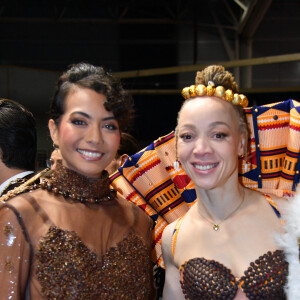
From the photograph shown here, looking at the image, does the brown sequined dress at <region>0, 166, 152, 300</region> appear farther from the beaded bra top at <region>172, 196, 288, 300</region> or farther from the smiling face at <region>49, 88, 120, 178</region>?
the beaded bra top at <region>172, 196, 288, 300</region>

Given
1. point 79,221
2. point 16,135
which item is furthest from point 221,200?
point 16,135

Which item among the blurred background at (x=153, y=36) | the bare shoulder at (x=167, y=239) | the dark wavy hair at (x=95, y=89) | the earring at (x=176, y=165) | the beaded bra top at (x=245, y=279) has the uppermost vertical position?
the blurred background at (x=153, y=36)

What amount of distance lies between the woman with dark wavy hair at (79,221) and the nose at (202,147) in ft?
0.87

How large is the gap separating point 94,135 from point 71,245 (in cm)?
36

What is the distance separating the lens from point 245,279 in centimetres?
140

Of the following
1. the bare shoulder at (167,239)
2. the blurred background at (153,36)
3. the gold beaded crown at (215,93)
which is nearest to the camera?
the gold beaded crown at (215,93)

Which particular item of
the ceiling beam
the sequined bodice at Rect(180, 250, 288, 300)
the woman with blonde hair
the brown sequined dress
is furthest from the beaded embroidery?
the ceiling beam

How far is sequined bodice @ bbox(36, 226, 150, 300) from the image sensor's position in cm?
126

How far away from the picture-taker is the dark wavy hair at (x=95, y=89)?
1393mm

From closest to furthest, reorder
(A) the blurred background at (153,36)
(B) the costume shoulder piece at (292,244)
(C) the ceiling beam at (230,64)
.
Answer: (B) the costume shoulder piece at (292,244), (C) the ceiling beam at (230,64), (A) the blurred background at (153,36)

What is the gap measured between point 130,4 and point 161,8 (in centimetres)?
48

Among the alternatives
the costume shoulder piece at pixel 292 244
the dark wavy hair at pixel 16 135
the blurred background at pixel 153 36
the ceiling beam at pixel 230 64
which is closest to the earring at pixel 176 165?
the costume shoulder piece at pixel 292 244

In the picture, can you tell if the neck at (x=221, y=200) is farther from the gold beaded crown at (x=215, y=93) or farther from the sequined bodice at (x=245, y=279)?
the gold beaded crown at (x=215, y=93)

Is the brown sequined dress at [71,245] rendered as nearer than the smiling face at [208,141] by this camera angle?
Yes
